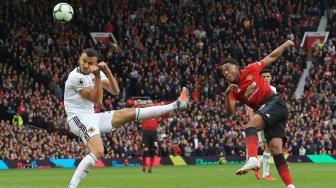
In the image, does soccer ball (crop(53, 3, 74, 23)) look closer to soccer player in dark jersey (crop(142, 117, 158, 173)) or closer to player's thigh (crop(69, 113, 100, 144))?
player's thigh (crop(69, 113, 100, 144))

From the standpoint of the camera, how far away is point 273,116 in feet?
45.0

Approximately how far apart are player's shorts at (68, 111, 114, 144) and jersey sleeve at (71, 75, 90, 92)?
0.47m

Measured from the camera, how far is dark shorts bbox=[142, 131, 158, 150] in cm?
2824

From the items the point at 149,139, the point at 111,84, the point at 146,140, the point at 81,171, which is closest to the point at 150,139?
the point at 149,139

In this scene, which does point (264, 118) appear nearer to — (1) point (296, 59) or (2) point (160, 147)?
(2) point (160, 147)

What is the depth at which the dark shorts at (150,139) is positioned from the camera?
28242 mm

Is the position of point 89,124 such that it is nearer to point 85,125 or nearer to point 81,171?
point 85,125

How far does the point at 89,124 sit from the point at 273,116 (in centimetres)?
314

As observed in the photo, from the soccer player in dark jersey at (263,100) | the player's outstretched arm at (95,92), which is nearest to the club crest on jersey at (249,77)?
the soccer player in dark jersey at (263,100)

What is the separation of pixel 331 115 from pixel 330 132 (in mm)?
1404

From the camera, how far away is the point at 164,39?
44.9 m

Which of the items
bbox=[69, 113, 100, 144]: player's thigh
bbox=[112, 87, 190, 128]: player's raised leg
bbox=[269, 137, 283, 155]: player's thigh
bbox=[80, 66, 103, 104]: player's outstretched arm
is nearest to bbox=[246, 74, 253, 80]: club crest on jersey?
bbox=[269, 137, 283, 155]: player's thigh

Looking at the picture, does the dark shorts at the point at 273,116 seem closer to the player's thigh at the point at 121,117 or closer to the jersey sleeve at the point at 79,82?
the player's thigh at the point at 121,117

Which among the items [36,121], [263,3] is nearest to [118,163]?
[36,121]
